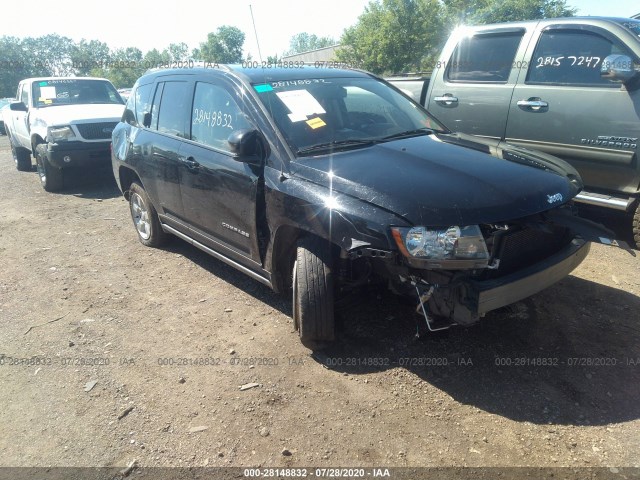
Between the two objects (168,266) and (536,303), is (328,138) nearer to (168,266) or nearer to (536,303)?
(536,303)

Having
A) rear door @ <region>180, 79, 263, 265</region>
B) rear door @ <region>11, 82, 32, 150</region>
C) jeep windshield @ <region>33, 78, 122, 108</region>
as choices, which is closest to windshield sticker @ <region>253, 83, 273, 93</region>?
rear door @ <region>180, 79, 263, 265</region>

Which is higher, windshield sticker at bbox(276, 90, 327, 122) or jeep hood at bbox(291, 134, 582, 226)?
windshield sticker at bbox(276, 90, 327, 122)

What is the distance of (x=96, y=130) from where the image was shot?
27.5ft

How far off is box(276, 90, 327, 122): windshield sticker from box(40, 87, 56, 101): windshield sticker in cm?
781

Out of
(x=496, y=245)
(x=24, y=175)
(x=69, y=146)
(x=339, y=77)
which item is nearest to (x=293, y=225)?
(x=496, y=245)

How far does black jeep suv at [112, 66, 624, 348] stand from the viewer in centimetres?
260

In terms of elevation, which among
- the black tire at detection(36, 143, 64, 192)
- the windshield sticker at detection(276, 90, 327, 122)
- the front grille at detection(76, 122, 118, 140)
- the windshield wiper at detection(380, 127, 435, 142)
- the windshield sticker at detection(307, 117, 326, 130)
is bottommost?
the black tire at detection(36, 143, 64, 192)

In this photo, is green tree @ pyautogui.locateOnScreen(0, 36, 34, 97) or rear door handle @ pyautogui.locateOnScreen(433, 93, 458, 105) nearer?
rear door handle @ pyautogui.locateOnScreen(433, 93, 458, 105)

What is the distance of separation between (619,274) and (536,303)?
106cm

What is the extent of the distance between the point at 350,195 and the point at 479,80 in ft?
11.4

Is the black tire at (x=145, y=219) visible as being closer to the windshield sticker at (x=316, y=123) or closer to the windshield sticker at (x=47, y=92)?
the windshield sticker at (x=316, y=123)

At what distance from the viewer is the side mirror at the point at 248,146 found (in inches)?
126

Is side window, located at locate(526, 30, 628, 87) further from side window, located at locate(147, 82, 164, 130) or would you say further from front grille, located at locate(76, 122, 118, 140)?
front grille, located at locate(76, 122, 118, 140)

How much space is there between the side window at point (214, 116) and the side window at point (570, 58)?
3.25 meters
